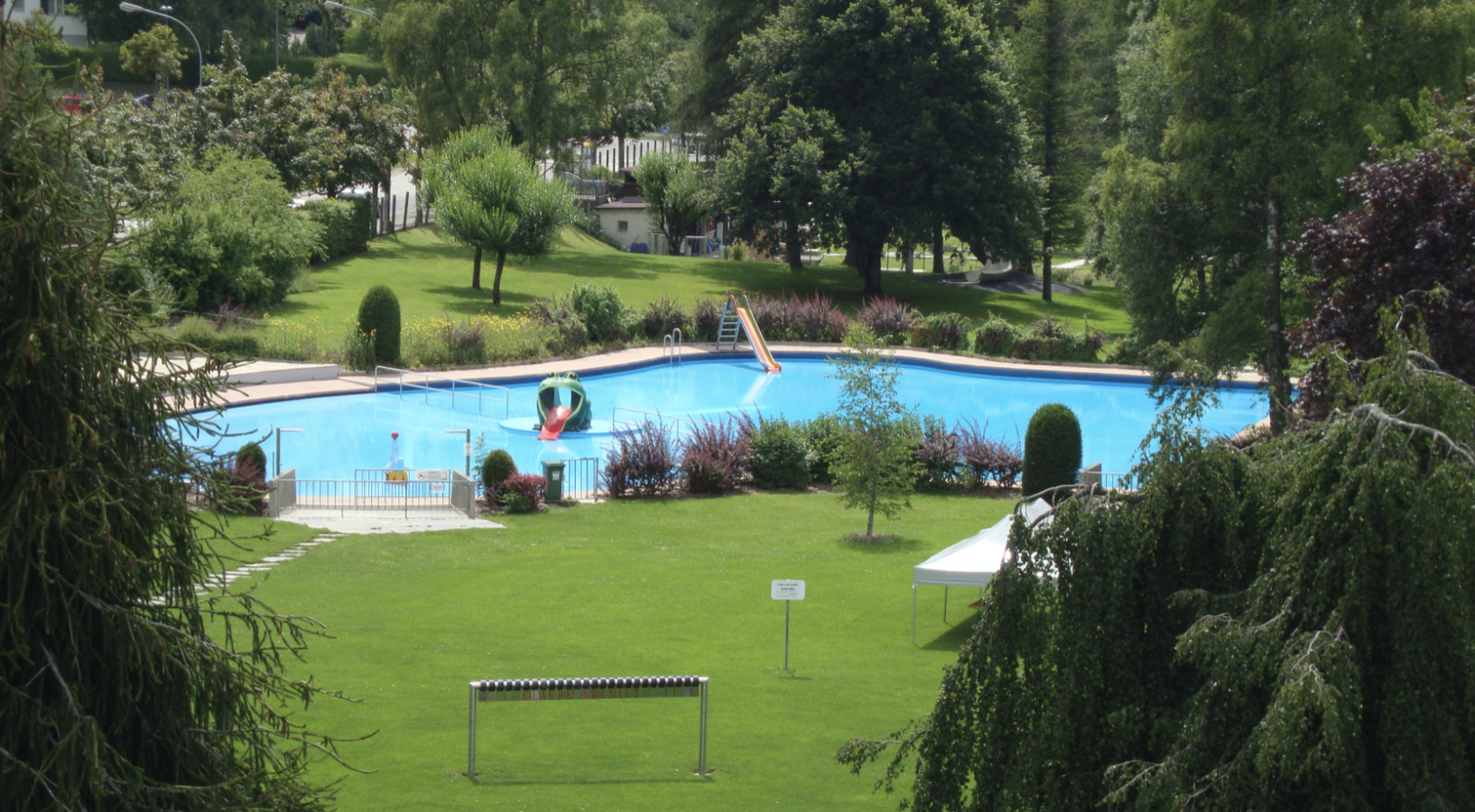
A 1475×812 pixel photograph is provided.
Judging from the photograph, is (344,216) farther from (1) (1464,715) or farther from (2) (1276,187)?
(1) (1464,715)

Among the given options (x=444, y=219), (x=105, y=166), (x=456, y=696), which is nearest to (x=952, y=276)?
(x=444, y=219)

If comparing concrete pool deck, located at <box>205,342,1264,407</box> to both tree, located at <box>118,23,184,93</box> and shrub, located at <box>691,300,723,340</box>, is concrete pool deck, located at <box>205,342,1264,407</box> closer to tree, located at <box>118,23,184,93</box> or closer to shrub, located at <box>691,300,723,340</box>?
shrub, located at <box>691,300,723,340</box>

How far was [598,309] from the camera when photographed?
38.9m

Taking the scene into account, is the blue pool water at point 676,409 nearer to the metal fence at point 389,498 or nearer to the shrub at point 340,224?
the metal fence at point 389,498

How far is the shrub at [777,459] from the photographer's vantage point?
79.3ft

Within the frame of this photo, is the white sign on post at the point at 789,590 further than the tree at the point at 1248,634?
Yes

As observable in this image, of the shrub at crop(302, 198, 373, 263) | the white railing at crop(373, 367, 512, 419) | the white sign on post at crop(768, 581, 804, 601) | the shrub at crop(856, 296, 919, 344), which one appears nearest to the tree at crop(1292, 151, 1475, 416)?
the white sign on post at crop(768, 581, 804, 601)

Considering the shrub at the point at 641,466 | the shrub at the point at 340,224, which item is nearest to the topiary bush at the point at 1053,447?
the shrub at the point at 641,466

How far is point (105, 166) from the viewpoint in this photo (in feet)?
109

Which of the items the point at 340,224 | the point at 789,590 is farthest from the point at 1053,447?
the point at 340,224

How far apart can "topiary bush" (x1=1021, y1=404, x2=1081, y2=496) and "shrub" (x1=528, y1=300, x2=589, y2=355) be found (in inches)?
702

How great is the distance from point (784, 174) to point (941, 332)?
25.8 ft

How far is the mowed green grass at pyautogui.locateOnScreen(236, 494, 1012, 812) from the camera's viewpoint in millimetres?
10406

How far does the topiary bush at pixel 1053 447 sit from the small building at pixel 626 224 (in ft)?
136
